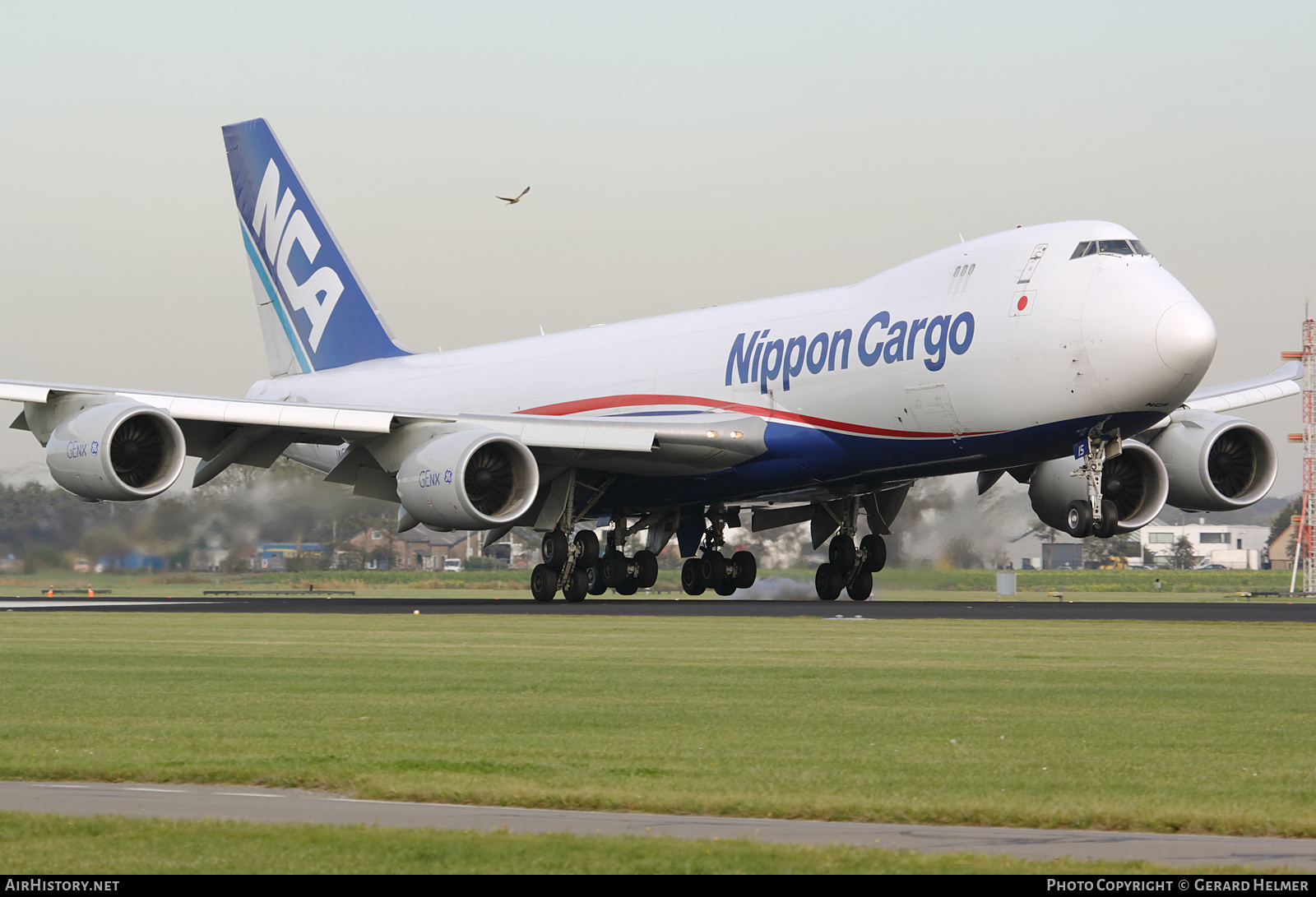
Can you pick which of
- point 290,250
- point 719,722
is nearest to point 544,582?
point 290,250

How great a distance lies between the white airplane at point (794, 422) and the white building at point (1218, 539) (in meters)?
99.8

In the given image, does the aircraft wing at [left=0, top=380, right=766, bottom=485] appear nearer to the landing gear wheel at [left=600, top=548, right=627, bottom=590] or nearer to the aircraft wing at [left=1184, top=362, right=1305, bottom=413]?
the landing gear wheel at [left=600, top=548, right=627, bottom=590]

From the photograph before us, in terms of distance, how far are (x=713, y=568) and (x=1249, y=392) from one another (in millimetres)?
13597

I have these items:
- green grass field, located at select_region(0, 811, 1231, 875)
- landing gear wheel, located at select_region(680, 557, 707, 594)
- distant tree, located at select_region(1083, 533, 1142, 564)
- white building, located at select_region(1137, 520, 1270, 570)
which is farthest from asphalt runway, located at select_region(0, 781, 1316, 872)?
white building, located at select_region(1137, 520, 1270, 570)

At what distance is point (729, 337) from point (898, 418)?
6002 mm

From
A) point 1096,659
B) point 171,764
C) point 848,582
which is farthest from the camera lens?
point 848,582

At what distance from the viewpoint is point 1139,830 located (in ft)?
28.9

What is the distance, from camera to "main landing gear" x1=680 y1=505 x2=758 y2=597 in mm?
42625

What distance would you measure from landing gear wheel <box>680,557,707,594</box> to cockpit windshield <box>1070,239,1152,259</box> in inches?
601

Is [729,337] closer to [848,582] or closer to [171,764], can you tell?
[848,582]

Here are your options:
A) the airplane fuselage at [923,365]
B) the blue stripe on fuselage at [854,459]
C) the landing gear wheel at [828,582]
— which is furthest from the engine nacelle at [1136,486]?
the landing gear wheel at [828,582]

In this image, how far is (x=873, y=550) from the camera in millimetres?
39812
